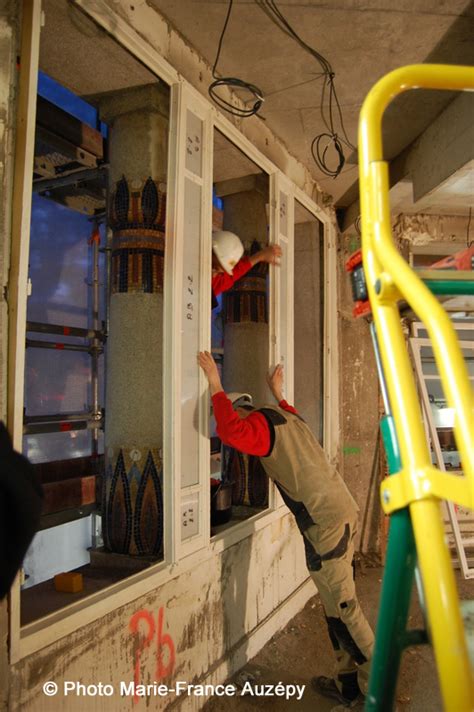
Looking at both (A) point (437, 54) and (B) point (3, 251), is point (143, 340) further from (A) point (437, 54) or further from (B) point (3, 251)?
(A) point (437, 54)

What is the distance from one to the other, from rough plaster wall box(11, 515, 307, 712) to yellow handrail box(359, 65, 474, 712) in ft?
4.97

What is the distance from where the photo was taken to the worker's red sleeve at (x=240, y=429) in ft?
8.58

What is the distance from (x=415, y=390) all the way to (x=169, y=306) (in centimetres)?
185

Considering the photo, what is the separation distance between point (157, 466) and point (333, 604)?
128cm

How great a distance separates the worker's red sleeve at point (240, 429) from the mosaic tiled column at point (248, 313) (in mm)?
1391

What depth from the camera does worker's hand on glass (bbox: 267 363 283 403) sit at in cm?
362

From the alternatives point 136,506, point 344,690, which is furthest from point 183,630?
point 344,690

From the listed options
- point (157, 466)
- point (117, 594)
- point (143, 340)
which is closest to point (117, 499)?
point (157, 466)

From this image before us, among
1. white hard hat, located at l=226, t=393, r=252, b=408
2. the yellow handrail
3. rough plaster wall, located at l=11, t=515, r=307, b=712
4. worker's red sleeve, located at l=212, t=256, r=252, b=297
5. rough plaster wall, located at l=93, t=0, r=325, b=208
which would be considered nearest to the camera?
the yellow handrail

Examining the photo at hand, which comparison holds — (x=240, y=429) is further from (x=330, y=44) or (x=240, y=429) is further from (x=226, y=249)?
(x=330, y=44)

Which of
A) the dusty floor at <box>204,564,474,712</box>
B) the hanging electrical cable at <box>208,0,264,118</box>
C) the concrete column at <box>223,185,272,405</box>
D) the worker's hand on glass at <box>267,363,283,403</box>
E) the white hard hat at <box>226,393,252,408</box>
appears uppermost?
the hanging electrical cable at <box>208,0,264,118</box>

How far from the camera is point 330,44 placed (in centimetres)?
291

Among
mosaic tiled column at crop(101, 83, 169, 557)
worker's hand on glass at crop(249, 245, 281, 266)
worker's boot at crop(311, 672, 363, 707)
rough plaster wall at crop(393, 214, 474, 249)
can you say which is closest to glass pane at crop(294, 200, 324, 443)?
rough plaster wall at crop(393, 214, 474, 249)

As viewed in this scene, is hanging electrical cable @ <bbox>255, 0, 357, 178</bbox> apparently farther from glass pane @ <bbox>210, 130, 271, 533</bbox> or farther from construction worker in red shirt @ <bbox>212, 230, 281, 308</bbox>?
construction worker in red shirt @ <bbox>212, 230, 281, 308</bbox>
